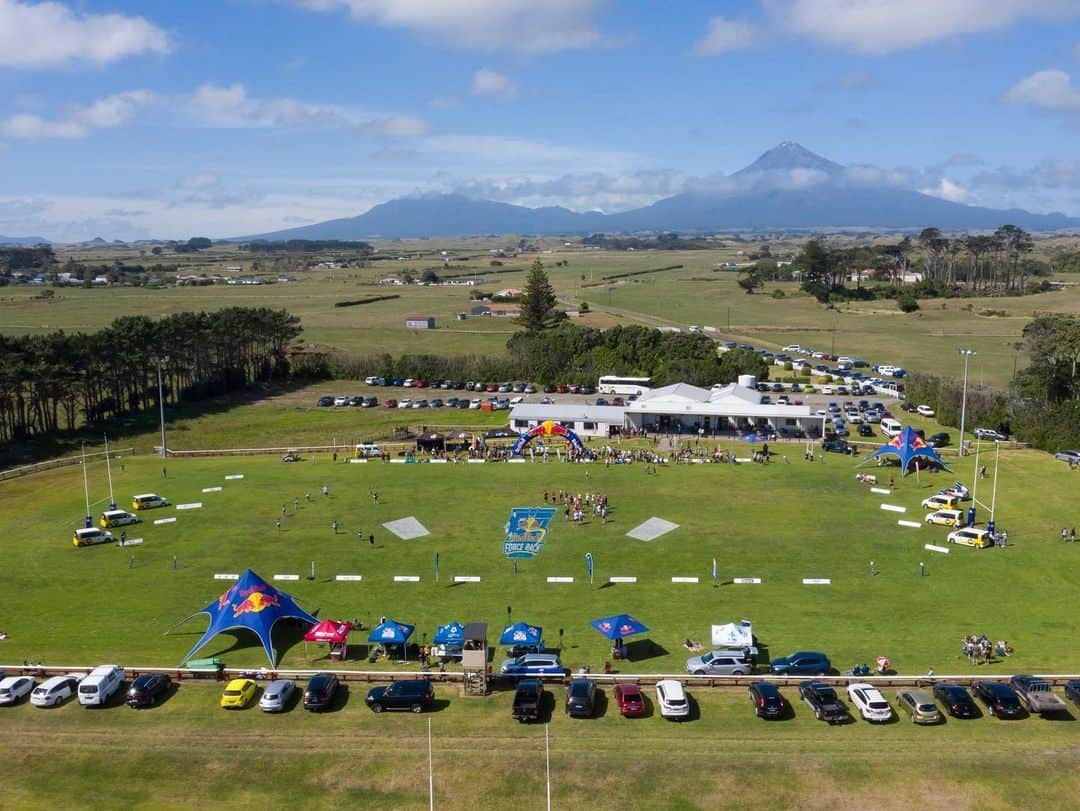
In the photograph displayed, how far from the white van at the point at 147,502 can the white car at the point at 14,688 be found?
21.0m

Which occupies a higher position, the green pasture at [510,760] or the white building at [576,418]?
the white building at [576,418]

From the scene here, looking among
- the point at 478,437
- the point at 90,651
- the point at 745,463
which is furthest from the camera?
the point at 478,437

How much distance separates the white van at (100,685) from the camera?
85.1 feet

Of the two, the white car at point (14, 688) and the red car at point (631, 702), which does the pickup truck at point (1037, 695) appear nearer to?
the red car at point (631, 702)

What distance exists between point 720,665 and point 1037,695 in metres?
9.33

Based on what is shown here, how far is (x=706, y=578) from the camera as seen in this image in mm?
36719

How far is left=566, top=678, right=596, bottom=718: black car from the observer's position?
25.2 meters

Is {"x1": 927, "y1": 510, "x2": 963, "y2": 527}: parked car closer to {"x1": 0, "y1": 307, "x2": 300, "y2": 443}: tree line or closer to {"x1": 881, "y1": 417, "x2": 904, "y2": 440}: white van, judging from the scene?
{"x1": 881, "y1": 417, "x2": 904, "y2": 440}: white van

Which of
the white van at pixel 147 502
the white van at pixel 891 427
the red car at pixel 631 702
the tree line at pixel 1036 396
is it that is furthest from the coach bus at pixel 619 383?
the red car at pixel 631 702

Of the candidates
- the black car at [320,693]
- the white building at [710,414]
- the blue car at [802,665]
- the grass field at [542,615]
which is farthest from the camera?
the white building at [710,414]

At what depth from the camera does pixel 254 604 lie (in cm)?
3062

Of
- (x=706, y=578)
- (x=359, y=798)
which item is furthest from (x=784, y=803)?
(x=706, y=578)

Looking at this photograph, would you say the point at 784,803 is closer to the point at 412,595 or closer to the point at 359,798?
the point at 359,798

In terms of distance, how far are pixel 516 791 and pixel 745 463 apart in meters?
37.4
